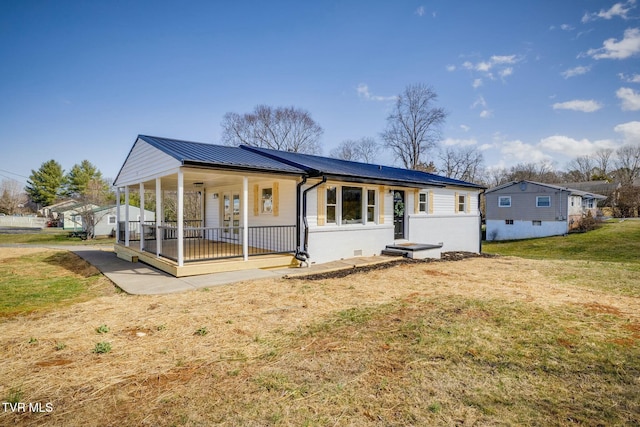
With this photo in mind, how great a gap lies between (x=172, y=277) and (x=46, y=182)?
63530 millimetres

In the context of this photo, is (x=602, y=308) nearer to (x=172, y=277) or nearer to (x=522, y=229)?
(x=172, y=277)

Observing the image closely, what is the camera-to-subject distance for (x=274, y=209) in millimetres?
10672

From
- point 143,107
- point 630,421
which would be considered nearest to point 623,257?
point 630,421

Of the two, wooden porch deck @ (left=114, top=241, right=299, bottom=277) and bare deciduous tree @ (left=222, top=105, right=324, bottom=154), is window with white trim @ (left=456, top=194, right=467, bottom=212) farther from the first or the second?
bare deciduous tree @ (left=222, top=105, right=324, bottom=154)

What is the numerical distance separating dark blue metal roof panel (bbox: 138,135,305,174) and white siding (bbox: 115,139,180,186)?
197 mm

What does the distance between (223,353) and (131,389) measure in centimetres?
105

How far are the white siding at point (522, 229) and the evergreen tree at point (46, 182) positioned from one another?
67.4 meters

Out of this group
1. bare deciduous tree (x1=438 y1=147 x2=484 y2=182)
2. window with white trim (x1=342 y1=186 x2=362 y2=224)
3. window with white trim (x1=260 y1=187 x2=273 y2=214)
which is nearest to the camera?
window with white trim (x1=342 y1=186 x2=362 y2=224)

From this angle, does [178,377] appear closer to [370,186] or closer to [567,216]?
[370,186]

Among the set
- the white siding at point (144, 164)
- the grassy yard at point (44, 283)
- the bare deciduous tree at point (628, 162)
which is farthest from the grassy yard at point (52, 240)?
the bare deciduous tree at point (628, 162)

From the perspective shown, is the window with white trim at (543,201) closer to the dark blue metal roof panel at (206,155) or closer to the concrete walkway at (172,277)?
the concrete walkway at (172,277)

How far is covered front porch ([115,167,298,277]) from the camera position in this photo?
8.32 m

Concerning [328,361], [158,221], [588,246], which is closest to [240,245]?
[158,221]

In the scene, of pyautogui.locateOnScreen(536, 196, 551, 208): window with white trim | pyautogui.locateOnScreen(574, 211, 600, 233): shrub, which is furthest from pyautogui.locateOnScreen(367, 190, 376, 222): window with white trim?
pyautogui.locateOnScreen(574, 211, 600, 233): shrub
